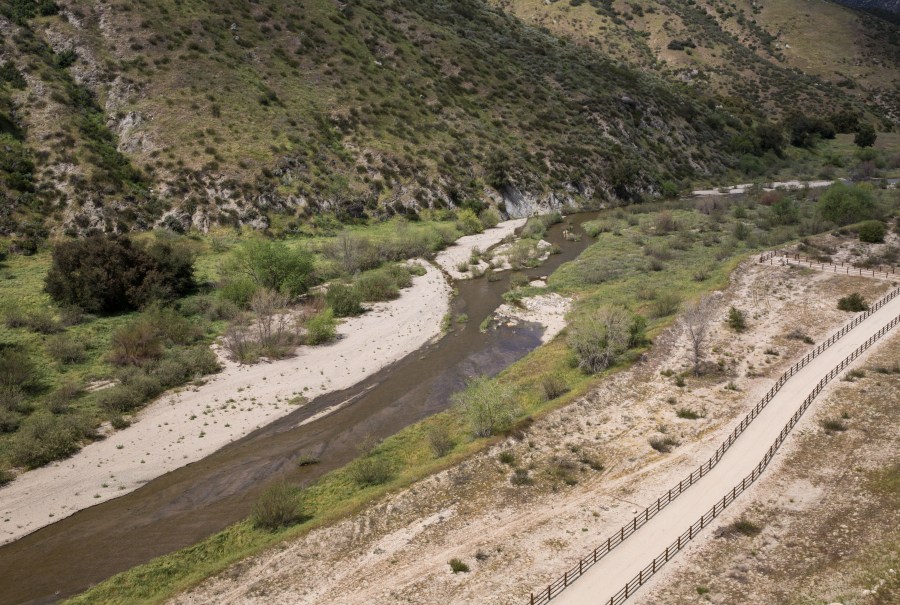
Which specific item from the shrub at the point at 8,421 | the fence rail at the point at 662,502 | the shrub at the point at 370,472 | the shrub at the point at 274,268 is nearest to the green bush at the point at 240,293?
the shrub at the point at 274,268

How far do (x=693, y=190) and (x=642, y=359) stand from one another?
91.5 metres

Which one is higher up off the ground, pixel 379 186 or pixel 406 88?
pixel 406 88

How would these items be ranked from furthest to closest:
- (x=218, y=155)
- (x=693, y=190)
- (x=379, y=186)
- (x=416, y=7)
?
(x=416, y=7) < (x=693, y=190) < (x=379, y=186) < (x=218, y=155)

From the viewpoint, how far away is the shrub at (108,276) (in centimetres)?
5044

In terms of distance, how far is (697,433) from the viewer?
32625mm

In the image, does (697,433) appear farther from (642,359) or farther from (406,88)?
(406,88)

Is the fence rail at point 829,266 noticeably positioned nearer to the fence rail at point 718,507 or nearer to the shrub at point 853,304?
the shrub at point 853,304

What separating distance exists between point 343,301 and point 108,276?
20.1 meters

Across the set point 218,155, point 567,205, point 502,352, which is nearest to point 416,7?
point 567,205

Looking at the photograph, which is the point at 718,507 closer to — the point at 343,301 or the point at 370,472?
the point at 370,472

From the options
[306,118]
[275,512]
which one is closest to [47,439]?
[275,512]

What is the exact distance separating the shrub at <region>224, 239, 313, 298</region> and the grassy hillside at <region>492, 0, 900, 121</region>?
151005 mm

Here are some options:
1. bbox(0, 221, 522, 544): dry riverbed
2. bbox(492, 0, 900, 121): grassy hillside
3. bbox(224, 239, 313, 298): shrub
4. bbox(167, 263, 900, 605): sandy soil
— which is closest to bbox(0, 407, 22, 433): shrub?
bbox(0, 221, 522, 544): dry riverbed

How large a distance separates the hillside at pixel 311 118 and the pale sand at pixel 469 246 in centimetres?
836
